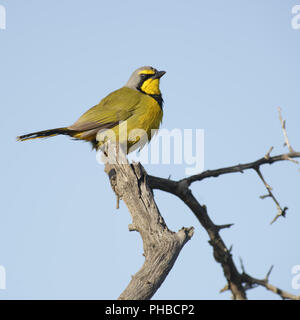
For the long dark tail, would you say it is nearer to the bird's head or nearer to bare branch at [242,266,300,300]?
the bird's head

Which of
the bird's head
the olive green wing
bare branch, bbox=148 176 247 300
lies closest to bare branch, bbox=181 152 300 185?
bare branch, bbox=148 176 247 300

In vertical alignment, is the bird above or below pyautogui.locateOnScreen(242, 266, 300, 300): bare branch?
above

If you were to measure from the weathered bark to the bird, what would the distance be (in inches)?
41.1

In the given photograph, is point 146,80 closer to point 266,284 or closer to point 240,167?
point 240,167

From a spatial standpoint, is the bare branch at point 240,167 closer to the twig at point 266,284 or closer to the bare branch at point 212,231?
the bare branch at point 212,231

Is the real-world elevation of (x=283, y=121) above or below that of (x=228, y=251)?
above

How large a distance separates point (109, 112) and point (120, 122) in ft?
0.75

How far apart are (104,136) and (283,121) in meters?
2.43

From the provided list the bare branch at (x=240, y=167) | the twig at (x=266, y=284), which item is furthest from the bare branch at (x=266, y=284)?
the bare branch at (x=240, y=167)

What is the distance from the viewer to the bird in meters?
6.38

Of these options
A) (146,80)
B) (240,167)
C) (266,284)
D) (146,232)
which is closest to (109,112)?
(146,80)
